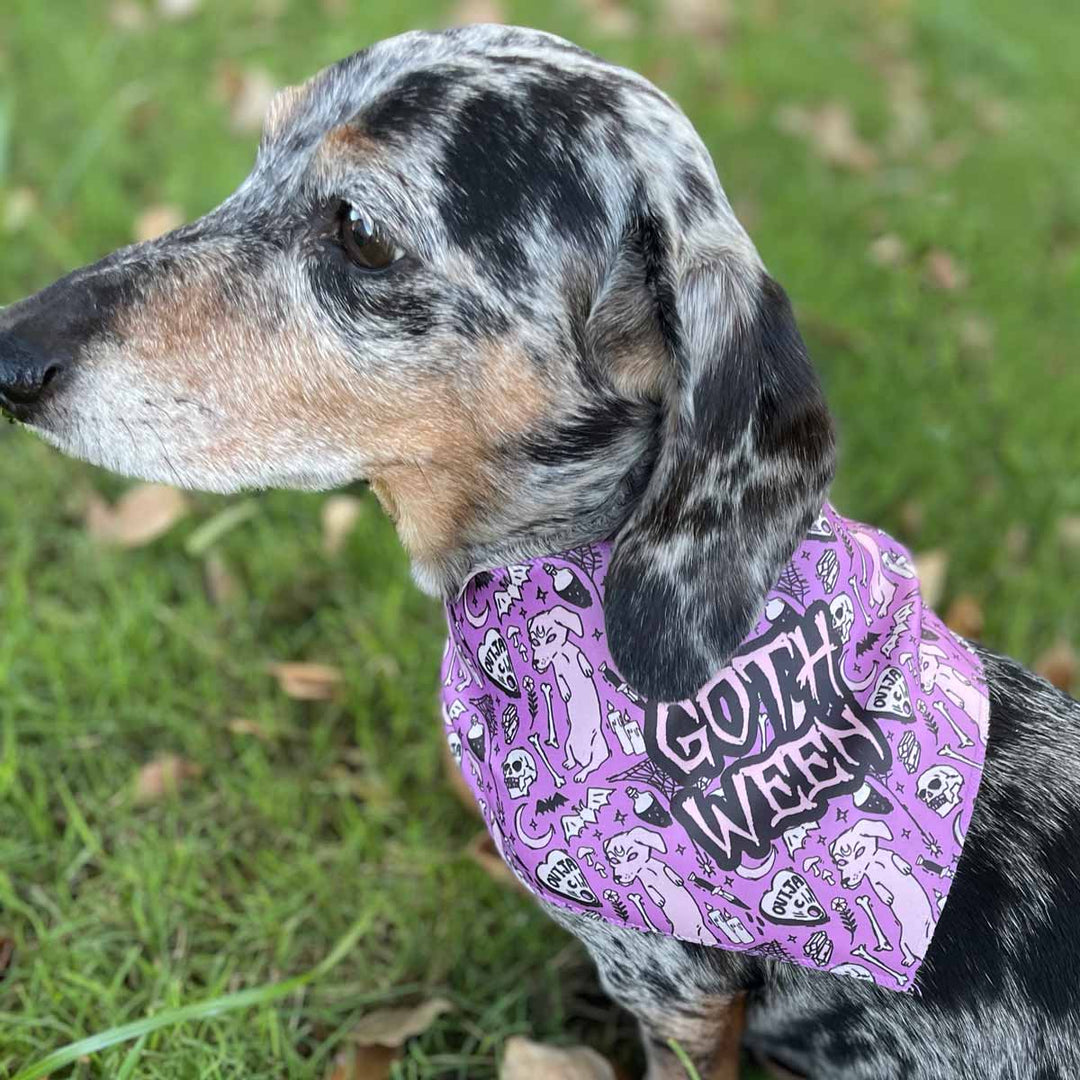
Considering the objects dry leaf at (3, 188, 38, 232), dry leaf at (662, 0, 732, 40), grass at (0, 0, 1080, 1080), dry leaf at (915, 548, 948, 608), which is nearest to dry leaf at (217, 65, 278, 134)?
A: grass at (0, 0, 1080, 1080)

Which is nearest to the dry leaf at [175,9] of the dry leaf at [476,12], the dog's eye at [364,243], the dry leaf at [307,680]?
the dry leaf at [476,12]

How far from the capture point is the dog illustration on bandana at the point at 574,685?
2.16 metres

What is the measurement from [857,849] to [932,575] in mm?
1936

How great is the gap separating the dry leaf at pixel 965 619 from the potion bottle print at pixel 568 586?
6.54 ft

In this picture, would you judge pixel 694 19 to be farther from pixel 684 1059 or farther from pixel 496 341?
pixel 684 1059

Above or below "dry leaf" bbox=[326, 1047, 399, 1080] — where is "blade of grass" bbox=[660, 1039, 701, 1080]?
above

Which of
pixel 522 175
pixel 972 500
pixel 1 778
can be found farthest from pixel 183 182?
pixel 972 500

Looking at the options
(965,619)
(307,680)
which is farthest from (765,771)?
(965,619)

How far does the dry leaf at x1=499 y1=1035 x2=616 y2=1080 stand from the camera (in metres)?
2.51

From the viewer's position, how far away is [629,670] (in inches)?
81.1

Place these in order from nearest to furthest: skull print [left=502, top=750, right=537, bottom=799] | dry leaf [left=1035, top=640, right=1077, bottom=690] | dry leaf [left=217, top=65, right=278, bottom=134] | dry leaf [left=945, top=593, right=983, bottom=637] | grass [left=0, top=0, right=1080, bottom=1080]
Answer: skull print [left=502, top=750, right=537, bottom=799], grass [left=0, top=0, right=1080, bottom=1080], dry leaf [left=1035, top=640, right=1077, bottom=690], dry leaf [left=945, top=593, right=983, bottom=637], dry leaf [left=217, top=65, right=278, bottom=134]

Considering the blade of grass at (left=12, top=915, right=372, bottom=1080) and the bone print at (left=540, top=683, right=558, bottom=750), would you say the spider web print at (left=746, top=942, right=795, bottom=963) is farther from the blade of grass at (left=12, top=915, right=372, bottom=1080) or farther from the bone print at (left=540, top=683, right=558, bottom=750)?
the blade of grass at (left=12, top=915, right=372, bottom=1080)

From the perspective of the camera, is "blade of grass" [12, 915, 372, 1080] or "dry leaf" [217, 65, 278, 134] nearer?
"blade of grass" [12, 915, 372, 1080]

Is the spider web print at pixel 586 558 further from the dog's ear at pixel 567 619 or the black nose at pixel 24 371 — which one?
the black nose at pixel 24 371
